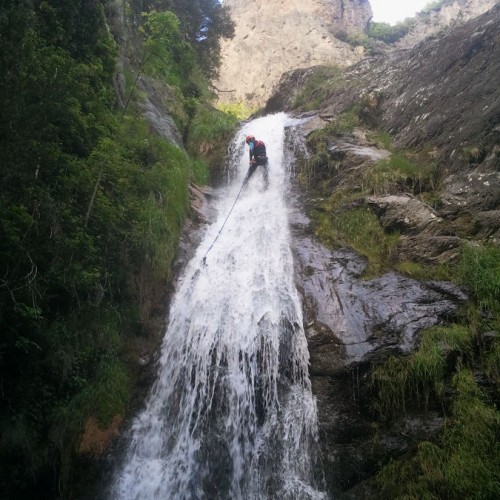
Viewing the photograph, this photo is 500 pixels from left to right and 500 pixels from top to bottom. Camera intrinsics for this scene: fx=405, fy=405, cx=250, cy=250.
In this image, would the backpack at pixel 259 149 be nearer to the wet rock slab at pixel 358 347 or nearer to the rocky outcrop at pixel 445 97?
the rocky outcrop at pixel 445 97

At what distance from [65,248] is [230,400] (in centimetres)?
346

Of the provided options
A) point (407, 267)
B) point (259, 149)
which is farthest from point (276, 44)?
point (407, 267)

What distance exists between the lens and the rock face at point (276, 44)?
105 feet

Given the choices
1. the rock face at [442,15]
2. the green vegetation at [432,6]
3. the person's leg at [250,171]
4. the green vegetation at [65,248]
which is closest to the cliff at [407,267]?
the person's leg at [250,171]

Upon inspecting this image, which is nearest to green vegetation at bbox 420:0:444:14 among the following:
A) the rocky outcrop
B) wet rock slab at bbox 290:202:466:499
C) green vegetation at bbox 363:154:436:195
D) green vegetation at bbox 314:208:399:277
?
the rocky outcrop

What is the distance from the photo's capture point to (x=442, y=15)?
123 ft

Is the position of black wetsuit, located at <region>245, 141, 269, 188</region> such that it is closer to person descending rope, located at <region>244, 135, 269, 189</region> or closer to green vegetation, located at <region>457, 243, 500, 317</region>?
person descending rope, located at <region>244, 135, 269, 189</region>

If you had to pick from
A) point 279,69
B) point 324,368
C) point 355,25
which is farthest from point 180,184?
point 355,25

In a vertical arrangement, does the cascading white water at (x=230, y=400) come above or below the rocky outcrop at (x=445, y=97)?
below

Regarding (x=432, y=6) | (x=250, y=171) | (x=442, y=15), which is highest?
(x=432, y=6)

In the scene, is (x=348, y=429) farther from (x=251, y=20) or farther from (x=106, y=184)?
(x=251, y=20)

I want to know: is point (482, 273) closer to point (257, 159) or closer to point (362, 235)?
point (362, 235)

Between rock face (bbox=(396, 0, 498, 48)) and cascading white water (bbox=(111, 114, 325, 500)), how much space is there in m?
34.4

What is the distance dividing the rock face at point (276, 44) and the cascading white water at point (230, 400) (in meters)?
26.0
